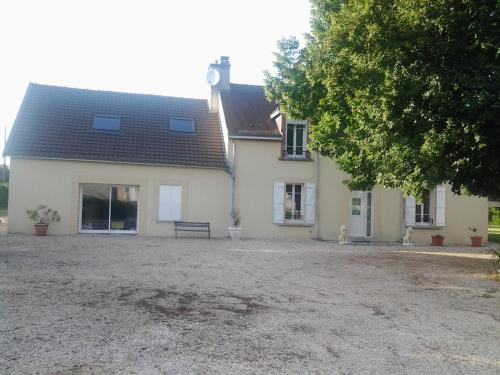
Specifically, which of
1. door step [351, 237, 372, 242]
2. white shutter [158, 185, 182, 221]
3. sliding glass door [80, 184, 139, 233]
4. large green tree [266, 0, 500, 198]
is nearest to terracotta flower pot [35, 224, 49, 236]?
sliding glass door [80, 184, 139, 233]

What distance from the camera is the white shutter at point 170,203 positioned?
19016mm

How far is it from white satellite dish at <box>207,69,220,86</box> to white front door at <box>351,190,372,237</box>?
777cm

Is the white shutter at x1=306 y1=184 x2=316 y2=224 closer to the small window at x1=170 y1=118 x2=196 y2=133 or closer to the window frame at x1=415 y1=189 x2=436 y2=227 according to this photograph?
the window frame at x1=415 y1=189 x2=436 y2=227

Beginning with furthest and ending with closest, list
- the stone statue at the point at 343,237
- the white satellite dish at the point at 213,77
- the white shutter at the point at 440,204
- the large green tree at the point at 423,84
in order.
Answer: the white satellite dish at the point at 213,77 → the white shutter at the point at 440,204 → the stone statue at the point at 343,237 → the large green tree at the point at 423,84

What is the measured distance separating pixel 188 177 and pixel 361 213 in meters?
7.18

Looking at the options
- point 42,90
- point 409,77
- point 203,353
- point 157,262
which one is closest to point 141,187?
point 42,90

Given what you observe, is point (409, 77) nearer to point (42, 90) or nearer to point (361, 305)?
point (361, 305)

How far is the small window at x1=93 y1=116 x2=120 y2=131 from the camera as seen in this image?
19.9 meters

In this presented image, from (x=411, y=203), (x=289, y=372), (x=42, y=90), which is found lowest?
(x=289, y=372)

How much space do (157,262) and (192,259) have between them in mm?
1061

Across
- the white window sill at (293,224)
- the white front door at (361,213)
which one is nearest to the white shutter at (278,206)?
the white window sill at (293,224)

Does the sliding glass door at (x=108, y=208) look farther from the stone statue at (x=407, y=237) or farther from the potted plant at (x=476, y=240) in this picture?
the potted plant at (x=476, y=240)

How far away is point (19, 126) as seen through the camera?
1877 cm

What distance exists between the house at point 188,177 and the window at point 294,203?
4 centimetres
